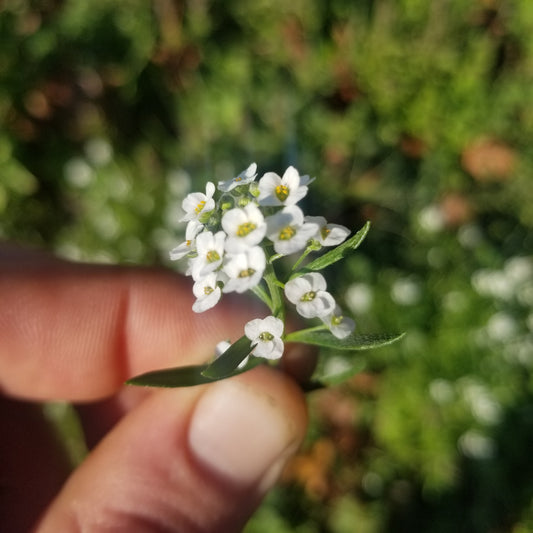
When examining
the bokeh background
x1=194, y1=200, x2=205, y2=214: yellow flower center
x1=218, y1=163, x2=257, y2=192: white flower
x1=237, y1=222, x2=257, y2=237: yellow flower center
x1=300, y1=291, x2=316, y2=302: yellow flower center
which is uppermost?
x1=218, y1=163, x2=257, y2=192: white flower

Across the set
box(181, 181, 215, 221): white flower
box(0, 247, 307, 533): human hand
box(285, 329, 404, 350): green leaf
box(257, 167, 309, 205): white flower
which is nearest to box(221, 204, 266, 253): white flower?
box(257, 167, 309, 205): white flower

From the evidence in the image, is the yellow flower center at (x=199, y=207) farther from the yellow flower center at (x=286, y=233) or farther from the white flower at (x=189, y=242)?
the yellow flower center at (x=286, y=233)

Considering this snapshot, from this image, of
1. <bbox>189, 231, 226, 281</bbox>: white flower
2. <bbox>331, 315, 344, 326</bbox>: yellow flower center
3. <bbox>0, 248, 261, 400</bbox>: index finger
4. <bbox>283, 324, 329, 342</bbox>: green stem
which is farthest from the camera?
<bbox>0, 248, 261, 400</bbox>: index finger

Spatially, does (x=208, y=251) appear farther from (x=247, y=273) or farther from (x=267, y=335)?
(x=267, y=335)

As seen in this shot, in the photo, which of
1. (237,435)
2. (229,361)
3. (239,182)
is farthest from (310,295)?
(237,435)

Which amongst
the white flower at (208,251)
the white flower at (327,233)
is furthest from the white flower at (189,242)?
the white flower at (327,233)

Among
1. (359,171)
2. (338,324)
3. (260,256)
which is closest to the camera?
(260,256)

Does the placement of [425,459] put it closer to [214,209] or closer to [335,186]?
[335,186]

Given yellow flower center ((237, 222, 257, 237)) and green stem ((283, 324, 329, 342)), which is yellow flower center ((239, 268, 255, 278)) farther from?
green stem ((283, 324, 329, 342))
